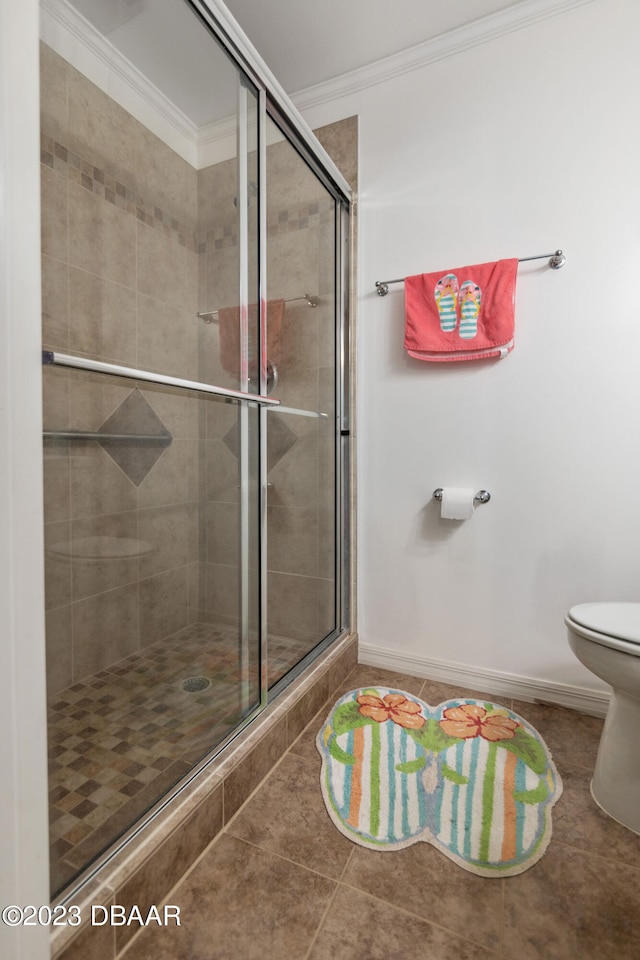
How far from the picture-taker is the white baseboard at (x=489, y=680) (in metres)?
1.62

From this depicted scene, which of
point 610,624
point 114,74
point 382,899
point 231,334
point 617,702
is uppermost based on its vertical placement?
point 114,74

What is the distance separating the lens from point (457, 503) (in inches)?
67.6

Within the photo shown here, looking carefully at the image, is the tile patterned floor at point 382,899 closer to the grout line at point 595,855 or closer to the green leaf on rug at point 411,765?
the grout line at point 595,855

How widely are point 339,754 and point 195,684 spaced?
1.70 feet

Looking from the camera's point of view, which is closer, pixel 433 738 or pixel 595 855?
pixel 595 855

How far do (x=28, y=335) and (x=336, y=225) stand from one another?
5.13 feet

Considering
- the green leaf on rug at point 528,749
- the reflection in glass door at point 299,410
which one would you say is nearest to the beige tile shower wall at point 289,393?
the reflection in glass door at point 299,410

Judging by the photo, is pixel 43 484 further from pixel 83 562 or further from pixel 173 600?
pixel 173 600

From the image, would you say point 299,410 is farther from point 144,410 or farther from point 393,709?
point 393,709

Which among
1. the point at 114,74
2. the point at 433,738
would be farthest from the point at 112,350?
the point at 433,738

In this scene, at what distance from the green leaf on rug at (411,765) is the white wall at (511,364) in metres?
0.53

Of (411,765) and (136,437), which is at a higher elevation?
(136,437)

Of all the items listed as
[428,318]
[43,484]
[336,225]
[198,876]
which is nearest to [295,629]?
[198,876]

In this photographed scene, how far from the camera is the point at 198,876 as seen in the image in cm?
99
